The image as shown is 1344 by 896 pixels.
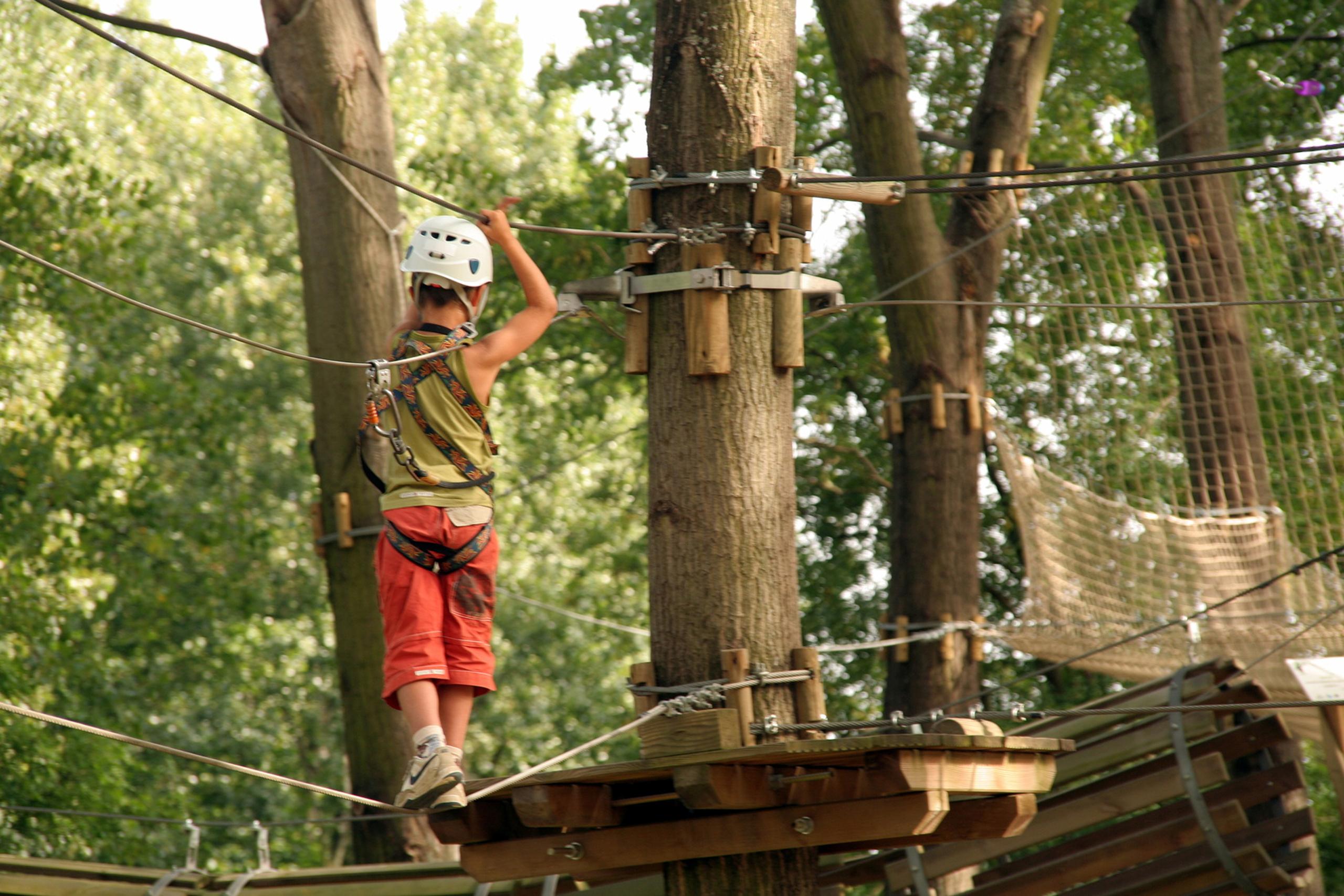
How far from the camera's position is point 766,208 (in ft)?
12.9

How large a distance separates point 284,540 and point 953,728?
1379 centimetres

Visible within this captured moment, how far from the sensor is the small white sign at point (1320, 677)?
15.3ft

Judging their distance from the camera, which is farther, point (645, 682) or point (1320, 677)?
point (1320, 677)

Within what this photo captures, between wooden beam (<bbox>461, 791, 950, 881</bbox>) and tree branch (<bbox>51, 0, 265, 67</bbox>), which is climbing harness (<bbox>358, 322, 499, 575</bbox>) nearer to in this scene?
wooden beam (<bbox>461, 791, 950, 881</bbox>)

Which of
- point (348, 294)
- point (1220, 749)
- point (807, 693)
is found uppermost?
point (348, 294)

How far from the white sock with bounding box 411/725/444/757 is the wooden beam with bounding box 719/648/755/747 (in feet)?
2.30

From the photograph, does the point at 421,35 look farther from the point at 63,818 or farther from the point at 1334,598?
the point at 1334,598

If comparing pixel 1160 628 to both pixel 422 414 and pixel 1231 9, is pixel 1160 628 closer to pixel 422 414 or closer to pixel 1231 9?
pixel 422 414

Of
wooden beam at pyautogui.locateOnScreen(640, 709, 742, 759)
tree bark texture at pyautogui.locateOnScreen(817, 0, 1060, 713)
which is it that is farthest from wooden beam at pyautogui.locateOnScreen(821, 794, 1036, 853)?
tree bark texture at pyautogui.locateOnScreen(817, 0, 1060, 713)

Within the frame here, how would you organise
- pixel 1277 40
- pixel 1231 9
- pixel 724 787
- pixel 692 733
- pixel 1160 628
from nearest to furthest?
pixel 724 787 < pixel 692 733 < pixel 1160 628 < pixel 1231 9 < pixel 1277 40

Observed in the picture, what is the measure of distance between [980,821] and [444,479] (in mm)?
1635

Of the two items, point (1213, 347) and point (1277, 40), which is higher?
point (1277, 40)

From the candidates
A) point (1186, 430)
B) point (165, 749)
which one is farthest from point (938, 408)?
point (165, 749)

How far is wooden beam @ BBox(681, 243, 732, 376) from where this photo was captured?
386 centimetres
